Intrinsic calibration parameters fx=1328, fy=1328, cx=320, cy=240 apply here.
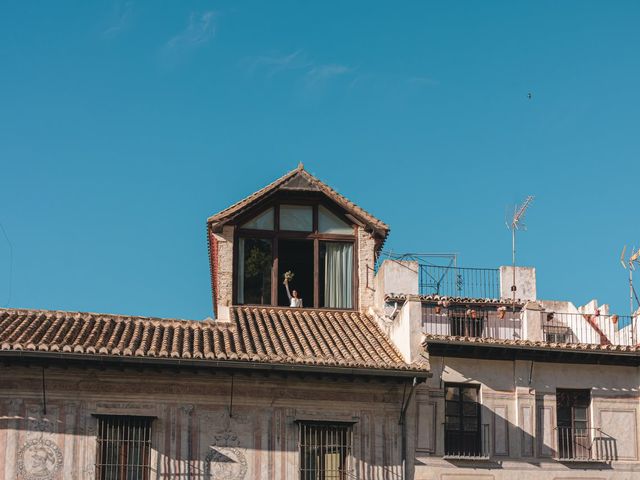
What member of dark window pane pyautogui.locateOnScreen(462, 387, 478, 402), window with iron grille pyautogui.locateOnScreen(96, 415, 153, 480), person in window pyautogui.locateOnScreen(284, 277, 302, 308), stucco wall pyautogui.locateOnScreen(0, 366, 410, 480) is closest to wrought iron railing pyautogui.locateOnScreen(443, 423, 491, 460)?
dark window pane pyautogui.locateOnScreen(462, 387, 478, 402)

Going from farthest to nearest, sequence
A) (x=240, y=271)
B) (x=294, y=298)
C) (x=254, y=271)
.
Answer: (x=254, y=271) < (x=240, y=271) < (x=294, y=298)

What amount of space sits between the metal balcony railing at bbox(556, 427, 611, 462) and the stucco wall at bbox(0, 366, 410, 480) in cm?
381

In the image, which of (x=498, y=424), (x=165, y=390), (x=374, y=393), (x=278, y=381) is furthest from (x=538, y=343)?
(x=165, y=390)

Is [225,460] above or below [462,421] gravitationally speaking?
below

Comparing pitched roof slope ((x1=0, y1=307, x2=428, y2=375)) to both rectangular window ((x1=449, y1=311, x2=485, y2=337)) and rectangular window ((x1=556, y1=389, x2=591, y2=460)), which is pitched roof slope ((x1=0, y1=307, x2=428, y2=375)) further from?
rectangular window ((x1=556, y1=389, x2=591, y2=460))

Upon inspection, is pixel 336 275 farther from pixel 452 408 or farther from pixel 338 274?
pixel 452 408

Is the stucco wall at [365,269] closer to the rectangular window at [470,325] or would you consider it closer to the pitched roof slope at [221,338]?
the pitched roof slope at [221,338]

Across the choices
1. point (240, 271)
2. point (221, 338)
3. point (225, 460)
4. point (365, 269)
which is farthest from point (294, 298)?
point (225, 460)

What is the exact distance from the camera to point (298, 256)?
3353 centimetres

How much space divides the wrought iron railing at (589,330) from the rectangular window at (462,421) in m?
2.66

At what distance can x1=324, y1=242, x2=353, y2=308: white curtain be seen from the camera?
33.1m

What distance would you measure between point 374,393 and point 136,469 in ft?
17.2

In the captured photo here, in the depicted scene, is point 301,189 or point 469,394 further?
point 301,189

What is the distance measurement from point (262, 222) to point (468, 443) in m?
8.29
